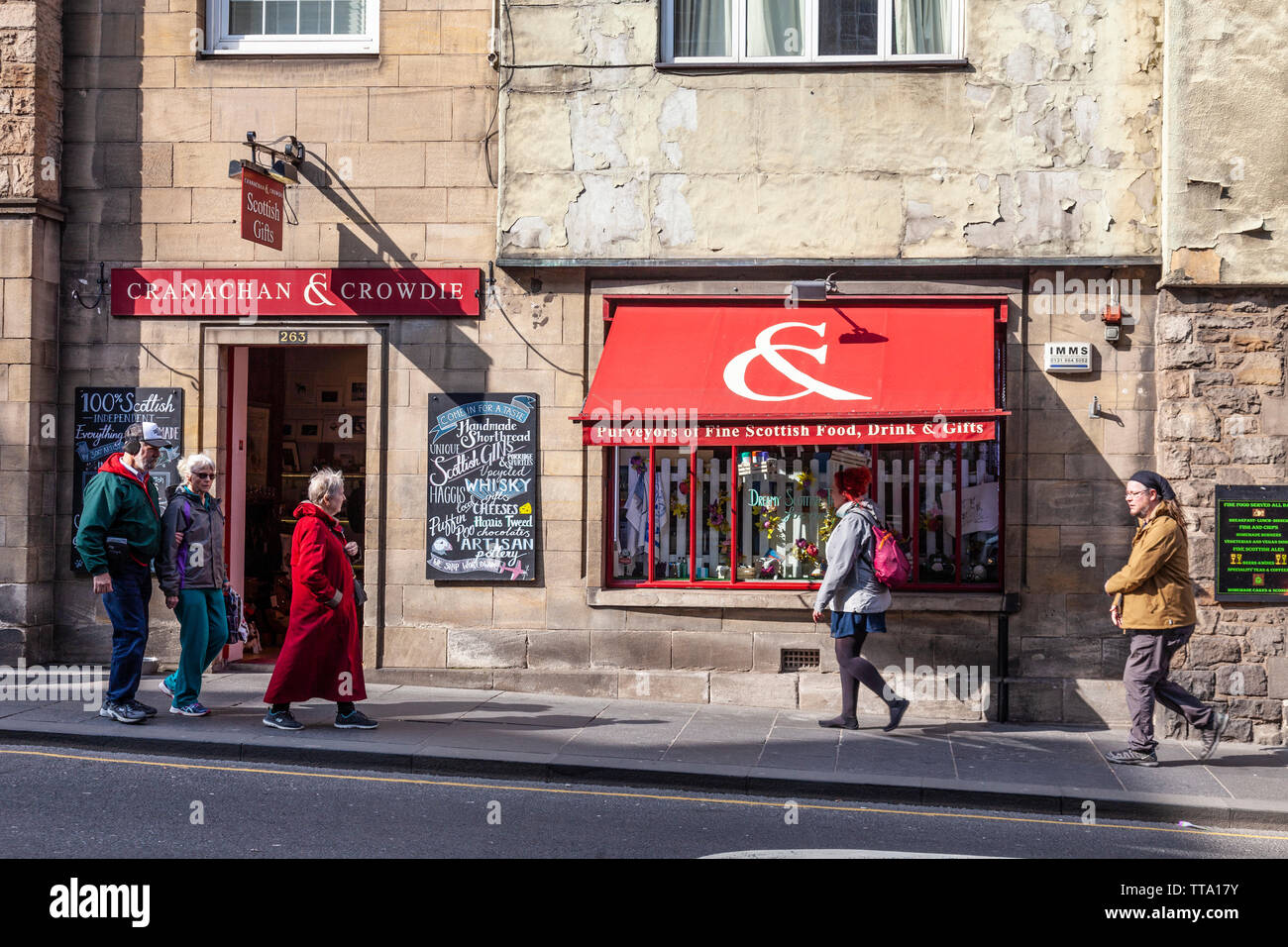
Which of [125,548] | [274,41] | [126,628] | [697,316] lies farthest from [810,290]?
[126,628]

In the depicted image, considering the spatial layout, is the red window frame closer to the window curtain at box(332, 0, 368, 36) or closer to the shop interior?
the window curtain at box(332, 0, 368, 36)

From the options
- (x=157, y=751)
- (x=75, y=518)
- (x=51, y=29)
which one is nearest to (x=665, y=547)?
(x=157, y=751)

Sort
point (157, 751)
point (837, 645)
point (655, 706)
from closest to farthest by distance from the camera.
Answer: point (157, 751), point (837, 645), point (655, 706)

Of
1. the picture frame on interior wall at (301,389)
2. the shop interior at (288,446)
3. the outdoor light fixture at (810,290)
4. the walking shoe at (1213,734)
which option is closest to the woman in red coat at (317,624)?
the outdoor light fixture at (810,290)

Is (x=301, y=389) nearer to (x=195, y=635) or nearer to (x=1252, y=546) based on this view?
(x=195, y=635)

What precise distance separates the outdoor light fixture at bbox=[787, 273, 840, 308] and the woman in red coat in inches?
162

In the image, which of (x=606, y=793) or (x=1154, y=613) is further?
(x=1154, y=613)

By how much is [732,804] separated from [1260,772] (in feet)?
12.7

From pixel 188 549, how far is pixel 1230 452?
808cm

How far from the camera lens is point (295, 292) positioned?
11016 mm

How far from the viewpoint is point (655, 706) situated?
10.2 meters

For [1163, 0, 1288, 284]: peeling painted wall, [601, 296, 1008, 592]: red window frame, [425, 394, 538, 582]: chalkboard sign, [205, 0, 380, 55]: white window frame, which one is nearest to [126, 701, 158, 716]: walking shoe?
[425, 394, 538, 582]: chalkboard sign

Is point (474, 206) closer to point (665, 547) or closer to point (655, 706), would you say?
point (665, 547)

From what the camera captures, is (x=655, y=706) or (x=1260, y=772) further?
(x=655, y=706)
